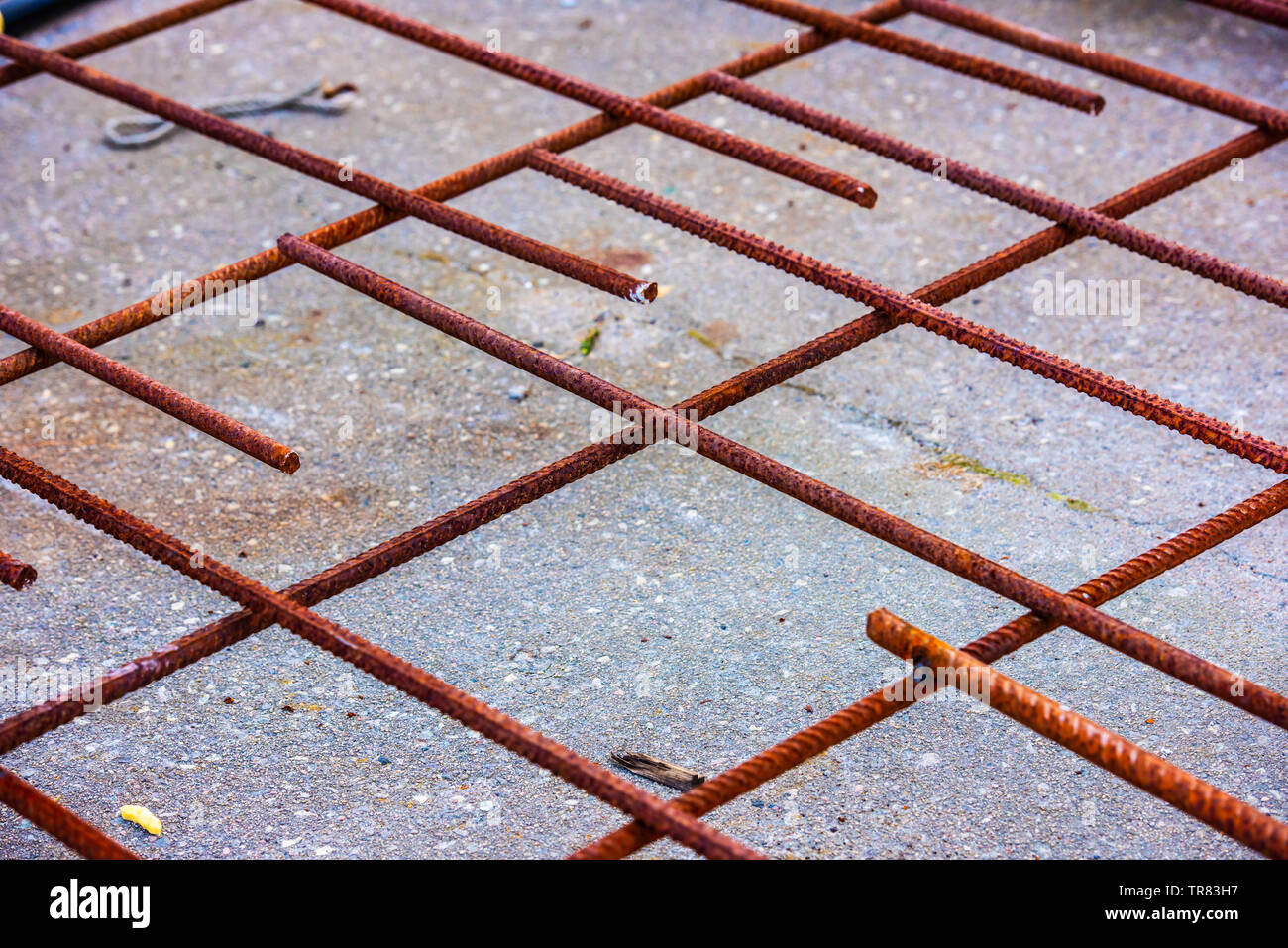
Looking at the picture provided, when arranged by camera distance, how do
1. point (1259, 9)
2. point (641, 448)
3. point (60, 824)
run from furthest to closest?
1. point (1259, 9)
2. point (641, 448)
3. point (60, 824)

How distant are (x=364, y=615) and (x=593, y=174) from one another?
108cm

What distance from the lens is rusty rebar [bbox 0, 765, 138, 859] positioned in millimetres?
1857

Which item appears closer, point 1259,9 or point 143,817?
point 143,817

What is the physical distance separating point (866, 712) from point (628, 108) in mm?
1791

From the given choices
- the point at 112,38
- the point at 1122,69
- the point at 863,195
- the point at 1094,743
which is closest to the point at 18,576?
the point at 1094,743

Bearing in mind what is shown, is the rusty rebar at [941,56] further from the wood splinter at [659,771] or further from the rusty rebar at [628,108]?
the wood splinter at [659,771]

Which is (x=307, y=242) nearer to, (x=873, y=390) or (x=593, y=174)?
(x=593, y=174)

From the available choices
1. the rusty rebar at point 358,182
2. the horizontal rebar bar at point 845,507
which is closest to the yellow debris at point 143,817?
the horizontal rebar bar at point 845,507

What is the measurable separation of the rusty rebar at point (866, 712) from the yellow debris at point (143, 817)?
733 mm

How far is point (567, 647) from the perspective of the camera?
3.23m

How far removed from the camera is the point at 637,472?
12.4 ft

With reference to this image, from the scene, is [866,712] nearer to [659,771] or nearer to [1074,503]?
[659,771]

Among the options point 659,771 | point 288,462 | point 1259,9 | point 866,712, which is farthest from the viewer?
point 1259,9

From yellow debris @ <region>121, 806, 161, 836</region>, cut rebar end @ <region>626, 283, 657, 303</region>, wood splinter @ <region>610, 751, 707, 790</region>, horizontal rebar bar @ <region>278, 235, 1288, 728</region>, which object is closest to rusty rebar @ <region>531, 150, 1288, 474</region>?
cut rebar end @ <region>626, 283, 657, 303</region>
